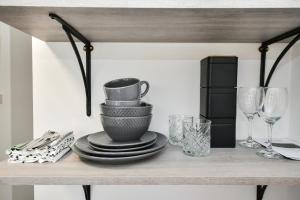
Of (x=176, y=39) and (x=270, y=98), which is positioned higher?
(x=176, y=39)

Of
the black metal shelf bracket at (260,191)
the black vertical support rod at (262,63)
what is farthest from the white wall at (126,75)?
the black metal shelf bracket at (260,191)

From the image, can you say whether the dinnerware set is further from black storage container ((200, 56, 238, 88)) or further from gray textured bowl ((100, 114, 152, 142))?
black storage container ((200, 56, 238, 88))

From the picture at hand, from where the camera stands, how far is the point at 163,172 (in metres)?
0.49

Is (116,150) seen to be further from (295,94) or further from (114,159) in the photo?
(295,94)

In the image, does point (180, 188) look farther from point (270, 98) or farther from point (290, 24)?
point (290, 24)

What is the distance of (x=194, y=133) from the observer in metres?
0.63

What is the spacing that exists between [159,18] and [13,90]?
1627 mm

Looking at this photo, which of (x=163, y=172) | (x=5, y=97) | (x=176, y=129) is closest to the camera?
(x=163, y=172)

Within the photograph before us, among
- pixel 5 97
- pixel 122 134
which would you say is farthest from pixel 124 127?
pixel 5 97

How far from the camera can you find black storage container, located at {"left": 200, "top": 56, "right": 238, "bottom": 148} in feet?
2.15

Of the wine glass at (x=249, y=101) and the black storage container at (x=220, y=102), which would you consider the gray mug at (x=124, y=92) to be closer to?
the black storage container at (x=220, y=102)

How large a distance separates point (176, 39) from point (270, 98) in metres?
0.35

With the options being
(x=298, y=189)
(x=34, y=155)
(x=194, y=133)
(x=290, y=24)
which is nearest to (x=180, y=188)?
(x=194, y=133)
